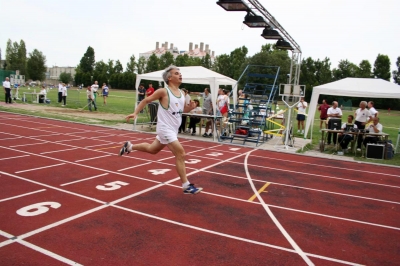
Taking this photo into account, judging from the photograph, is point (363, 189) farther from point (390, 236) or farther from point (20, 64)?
point (20, 64)

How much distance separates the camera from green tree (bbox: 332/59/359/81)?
6150cm

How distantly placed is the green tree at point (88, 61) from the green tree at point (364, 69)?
253ft

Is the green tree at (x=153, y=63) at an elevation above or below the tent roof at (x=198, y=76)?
above

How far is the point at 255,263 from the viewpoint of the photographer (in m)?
3.60

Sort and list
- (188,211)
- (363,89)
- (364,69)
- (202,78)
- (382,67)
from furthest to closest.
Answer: (364,69) < (382,67) < (202,78) < (363,89) < (188,211)

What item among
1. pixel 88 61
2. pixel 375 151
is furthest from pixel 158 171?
pixel 88 61

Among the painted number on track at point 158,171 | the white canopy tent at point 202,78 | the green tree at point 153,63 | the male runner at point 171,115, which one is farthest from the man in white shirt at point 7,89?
the green tree at point 153,63

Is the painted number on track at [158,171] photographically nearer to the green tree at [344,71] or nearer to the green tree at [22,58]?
the green tree at [344,71]

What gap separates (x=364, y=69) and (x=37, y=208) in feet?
219

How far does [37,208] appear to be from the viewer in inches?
187

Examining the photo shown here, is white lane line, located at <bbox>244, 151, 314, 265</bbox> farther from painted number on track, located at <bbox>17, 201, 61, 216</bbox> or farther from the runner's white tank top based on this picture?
painted number on track, located at <bbox>17, 201, 61, 216</bbox>

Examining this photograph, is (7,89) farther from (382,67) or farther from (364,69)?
(382,67)

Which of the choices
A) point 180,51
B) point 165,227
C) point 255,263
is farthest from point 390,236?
point 180,51

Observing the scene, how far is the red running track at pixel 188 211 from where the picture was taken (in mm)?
3734
